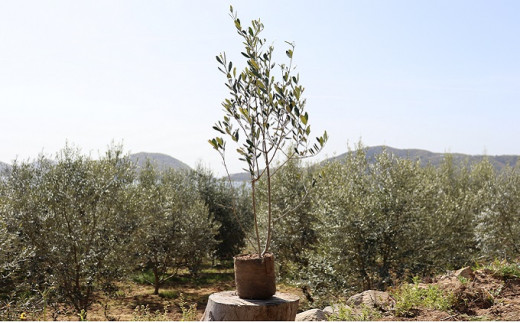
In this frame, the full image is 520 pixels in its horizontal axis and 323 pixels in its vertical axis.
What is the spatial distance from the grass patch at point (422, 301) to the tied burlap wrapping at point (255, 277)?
2.67 m

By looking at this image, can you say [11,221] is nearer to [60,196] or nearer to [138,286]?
[60,196]

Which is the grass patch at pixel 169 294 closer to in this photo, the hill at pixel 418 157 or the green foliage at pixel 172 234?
the green foliage at pixel 172 234

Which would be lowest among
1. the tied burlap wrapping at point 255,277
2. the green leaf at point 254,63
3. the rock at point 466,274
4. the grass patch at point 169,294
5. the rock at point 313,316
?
the grass patch at point 169,294

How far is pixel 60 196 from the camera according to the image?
52.4 ft

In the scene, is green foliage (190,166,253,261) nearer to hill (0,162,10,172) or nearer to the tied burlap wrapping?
hill (0,162,10,172)

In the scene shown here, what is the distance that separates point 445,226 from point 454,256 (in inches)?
51.3

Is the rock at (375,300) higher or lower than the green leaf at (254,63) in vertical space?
lower

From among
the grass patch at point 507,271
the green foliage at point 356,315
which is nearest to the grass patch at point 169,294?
the green foliage at point 356,315

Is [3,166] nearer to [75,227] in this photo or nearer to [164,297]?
[75,227]

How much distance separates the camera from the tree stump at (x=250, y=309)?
20.4ft

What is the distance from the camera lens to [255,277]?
666 cm

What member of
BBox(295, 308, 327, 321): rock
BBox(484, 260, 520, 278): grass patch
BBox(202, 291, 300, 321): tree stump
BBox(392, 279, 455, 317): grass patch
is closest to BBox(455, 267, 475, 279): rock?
BBox(484, 260, 520, 278): grass patch

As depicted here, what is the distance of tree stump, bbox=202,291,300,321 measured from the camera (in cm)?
623

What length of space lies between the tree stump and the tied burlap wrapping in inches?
5.1
